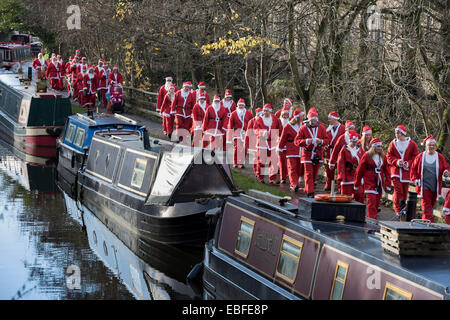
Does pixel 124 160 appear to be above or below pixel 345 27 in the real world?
below

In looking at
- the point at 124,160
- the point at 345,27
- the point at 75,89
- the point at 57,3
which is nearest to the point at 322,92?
the point at 345,27

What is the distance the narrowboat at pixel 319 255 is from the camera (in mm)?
8297

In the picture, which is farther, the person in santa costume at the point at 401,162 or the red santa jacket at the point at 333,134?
the red santa jacket at the point at 333,134

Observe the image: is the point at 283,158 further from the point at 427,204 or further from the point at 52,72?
the point at 52,72

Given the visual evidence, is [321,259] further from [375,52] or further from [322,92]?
[322,92]

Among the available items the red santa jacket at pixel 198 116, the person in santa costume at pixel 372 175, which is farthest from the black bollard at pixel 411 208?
the red santa jacket at pixel 198 116

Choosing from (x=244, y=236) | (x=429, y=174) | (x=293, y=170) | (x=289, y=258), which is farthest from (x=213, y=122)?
(x=289, y=258)

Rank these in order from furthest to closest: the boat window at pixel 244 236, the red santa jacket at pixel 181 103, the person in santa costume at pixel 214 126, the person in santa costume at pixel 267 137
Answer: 1. the red santa jacket at pixel 181 103
2. the person in santa costume at pixel 214 126
3. the person in santa costume at pixel 267 137
4. the boat window at pixel 244 236

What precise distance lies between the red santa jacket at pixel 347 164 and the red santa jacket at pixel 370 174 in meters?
0.71

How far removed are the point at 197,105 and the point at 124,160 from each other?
17.0 ft

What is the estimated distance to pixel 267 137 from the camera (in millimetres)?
19266

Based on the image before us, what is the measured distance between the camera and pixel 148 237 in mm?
15523

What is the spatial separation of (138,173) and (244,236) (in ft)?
17.9

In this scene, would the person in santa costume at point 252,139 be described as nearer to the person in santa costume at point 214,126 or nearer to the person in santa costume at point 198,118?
the person in santa costume at point 214,126
